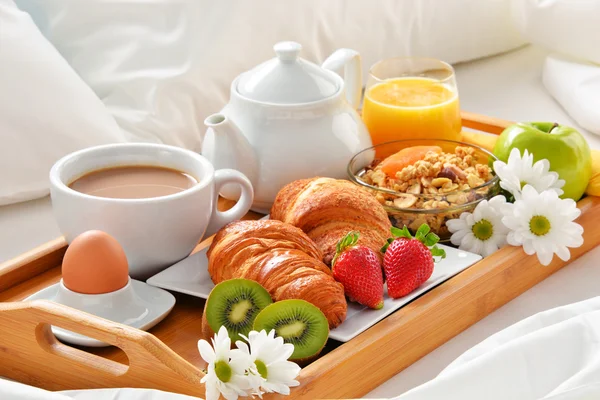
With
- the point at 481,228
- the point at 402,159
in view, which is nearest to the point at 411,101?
the point at 402,159

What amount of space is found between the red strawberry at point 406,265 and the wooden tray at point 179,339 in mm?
22

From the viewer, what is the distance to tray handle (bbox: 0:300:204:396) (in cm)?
80

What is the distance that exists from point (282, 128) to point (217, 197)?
156 mm

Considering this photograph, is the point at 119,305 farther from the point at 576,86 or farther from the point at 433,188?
the point at 576,86

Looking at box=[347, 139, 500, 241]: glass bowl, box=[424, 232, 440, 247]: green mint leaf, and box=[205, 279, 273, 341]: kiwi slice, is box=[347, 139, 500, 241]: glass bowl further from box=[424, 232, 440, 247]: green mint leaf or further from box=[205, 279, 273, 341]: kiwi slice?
box=[205, 279, 273, 341]: kiwi slice

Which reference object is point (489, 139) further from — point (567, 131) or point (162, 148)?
point (162, 148)

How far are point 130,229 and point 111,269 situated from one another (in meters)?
0.08

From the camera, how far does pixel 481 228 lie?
3.65 ft

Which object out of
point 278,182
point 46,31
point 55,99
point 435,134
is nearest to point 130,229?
point 278,182

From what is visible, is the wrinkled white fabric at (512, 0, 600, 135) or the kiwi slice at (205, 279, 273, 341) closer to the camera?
the kiwi slice at (205, 279, 273, 341)

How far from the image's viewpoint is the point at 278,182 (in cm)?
120

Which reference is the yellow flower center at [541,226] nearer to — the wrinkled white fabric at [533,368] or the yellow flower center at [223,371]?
the wrinkled white fabric at [533,368]

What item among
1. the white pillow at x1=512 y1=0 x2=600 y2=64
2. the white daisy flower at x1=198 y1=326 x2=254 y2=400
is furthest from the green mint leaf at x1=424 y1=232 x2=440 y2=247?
the white pillow at x1=512 y1=0 x2=600 y2=64

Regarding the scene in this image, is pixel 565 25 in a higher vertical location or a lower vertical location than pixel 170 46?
lower
